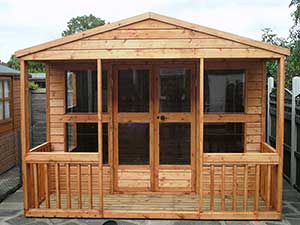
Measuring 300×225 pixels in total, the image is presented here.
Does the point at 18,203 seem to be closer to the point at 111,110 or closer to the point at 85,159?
the point at 85,159

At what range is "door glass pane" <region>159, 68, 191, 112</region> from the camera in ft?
16.9

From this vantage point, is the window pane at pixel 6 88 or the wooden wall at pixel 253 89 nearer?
the wooden wall at pixel 253 89

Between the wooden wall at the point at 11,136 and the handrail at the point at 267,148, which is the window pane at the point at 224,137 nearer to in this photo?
the handrail at the point at 267,148

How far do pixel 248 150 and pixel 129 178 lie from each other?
64.0 inches

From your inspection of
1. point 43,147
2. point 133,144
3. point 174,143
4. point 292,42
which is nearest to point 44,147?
Result: point 43,147

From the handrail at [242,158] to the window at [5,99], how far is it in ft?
13.3

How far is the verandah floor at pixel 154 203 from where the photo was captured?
461 cm

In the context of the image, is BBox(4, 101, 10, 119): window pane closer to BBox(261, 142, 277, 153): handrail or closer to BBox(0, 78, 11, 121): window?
BBox(0, 78, 11, 121): window

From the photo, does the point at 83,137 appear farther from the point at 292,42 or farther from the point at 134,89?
the point at 292,42

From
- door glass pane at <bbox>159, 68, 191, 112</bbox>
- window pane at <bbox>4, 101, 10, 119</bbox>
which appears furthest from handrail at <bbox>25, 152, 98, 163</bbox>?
window pane at <bbox>4, 101, 10, 119</bbox>

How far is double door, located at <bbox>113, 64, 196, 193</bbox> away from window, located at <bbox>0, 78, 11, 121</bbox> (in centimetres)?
262

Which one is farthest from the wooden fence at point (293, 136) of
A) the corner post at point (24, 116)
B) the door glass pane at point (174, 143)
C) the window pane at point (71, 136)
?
the corner post at point (24, 116)

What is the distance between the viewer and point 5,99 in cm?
695

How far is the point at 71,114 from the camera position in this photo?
17.3ft
